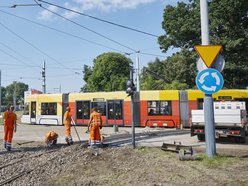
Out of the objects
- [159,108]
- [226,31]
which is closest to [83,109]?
[159,108]

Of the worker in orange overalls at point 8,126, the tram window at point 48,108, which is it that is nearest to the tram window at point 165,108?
the tram window at point 48,108

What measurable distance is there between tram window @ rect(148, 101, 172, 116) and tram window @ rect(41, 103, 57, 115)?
910cm

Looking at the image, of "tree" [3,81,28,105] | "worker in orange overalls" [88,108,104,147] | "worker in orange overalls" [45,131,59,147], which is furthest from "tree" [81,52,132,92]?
"tree" [3,81,28,105]

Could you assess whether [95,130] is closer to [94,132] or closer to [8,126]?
[94,132]

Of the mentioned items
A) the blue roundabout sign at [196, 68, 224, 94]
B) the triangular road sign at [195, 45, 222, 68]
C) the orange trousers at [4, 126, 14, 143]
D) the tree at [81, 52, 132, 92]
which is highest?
the tree at [81, 52, 132, 92]

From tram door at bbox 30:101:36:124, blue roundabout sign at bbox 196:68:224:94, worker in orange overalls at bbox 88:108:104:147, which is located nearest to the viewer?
blue roundabout sign at bbox 196:68:224:94

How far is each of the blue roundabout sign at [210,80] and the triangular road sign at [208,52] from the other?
280 millimetres

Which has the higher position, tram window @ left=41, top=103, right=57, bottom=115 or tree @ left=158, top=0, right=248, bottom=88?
tree @ left=158, top=0, right=248, bottom=88

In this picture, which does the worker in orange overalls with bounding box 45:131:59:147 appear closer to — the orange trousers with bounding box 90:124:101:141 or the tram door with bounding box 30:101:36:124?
the orange trousers with bounding box 90:124:101:141

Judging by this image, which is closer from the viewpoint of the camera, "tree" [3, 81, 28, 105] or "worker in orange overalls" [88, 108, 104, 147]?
"worker in orange overalls" [88, 108, 104, 147]

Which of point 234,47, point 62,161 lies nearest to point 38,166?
point 62,161

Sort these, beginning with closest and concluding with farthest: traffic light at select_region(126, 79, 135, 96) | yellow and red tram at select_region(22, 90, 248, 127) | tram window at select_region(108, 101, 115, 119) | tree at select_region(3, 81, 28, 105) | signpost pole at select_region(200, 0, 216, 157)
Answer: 1. signpost pole at select_region(200, 0, 216, 157)
2. traffic light at select_region(126, 79, 135, 96)
3. yellow and red tram at select_region(22, 90, 248, 127)
4. tram window at select_region(108, 101, 115, 119)
5. tree at select_region(3, 81, 28, 105)

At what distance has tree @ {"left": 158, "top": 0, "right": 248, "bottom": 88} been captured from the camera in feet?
92.3

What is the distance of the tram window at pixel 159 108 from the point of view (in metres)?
23.7
